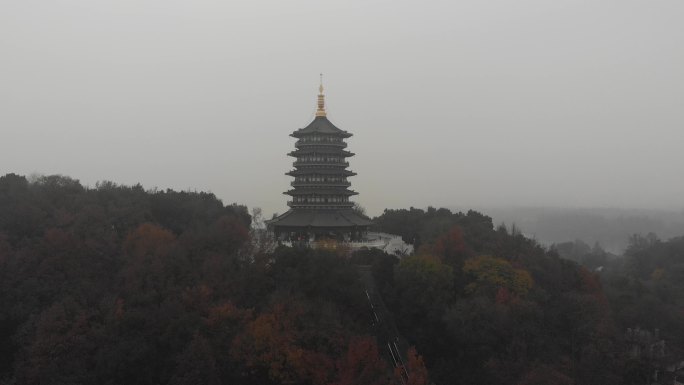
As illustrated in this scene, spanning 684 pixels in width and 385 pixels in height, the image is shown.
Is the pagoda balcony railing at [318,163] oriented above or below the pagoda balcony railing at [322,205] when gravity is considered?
above

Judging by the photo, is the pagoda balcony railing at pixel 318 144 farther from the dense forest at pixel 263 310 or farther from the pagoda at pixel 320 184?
the dense forest at pixel 263 310

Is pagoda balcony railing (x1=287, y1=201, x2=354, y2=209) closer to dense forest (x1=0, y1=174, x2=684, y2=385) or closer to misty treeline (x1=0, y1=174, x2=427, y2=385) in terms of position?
dense forest (x1=0, y1=174, x2=684, y2=385)

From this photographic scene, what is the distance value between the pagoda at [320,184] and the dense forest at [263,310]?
6529 millimetres

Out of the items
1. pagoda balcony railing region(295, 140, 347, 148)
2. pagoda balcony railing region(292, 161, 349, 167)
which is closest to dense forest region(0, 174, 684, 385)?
pagoda balcony railing region(292, 161, 349, 167)

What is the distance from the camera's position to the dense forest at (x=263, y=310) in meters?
20.0

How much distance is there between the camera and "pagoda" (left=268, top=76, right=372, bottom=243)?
1420 inches

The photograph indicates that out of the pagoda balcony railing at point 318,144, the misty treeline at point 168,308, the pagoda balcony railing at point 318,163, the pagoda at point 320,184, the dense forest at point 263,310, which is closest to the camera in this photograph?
the misty treeline at point 168,308

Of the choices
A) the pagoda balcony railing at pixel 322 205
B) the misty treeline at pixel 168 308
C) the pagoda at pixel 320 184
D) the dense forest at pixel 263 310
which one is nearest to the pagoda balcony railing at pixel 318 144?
the pagoda at pixel 320 184

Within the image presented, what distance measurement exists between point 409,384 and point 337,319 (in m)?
3.81

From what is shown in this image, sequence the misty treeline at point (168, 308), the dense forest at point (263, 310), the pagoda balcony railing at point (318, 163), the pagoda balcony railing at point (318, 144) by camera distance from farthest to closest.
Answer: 1. the pagoda balcony railing at point (318, 144)
2. the pagoda balcony railing at point (318, 163)
3. the dense forest at point (263, 310)
4. the misty treeline at point (168, 308)

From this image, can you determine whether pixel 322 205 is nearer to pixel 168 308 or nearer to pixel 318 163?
pixel 318 163

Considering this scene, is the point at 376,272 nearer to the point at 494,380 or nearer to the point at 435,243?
the point at 435,243

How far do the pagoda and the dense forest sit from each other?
653cm

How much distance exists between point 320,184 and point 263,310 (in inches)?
628
